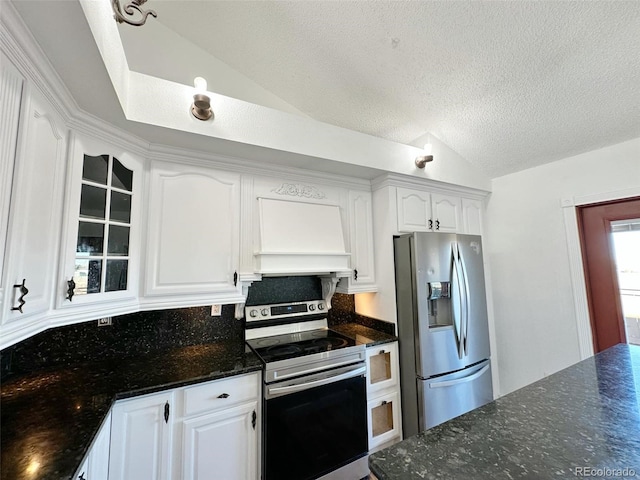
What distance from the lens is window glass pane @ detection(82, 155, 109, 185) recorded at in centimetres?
135

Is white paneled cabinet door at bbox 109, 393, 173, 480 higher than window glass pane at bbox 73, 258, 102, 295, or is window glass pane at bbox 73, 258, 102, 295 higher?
window glass pane at bbox 73, 258, 102, 295

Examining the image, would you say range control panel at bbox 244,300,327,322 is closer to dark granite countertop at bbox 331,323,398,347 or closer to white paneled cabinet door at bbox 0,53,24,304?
dark granite countertop at bbox 331,323,398,347

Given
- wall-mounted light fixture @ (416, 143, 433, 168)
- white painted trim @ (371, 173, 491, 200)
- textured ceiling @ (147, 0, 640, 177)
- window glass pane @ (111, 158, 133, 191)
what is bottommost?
window glass pane @ (111, 158, 133, 191)

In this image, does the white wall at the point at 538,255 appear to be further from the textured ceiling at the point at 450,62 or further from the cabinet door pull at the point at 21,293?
the cabinet door pull at the point at 21,293

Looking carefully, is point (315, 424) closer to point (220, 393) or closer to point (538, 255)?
point (220, 393)

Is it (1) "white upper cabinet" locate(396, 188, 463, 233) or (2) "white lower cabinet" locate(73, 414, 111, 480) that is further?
(1) "white upper cabinet" locate(396, 188, 463, 233)

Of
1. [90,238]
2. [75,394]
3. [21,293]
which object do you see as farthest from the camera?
[90,238]

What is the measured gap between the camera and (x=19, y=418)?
1038mm

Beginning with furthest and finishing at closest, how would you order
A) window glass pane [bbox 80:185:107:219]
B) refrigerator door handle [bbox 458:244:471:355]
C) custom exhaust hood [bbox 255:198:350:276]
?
1. refrigerator door handle [bbox 458:244:471:355]
2. custom exhaust hood [bbox 255:198:350:276]
3. window glass pane [bbox 80:185:107:219]

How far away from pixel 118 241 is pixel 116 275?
19cm

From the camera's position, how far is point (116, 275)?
1454 millimetres

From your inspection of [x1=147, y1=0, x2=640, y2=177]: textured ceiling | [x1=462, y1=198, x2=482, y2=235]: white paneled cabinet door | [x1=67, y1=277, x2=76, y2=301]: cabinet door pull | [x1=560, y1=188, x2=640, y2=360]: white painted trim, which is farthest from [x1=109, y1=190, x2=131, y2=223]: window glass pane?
[x1=560, y1=188, x2=640, y2=360]: white painted trim

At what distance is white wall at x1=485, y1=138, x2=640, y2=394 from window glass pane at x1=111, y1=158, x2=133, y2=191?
3.21 m

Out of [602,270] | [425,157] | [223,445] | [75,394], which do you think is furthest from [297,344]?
[602,270]
